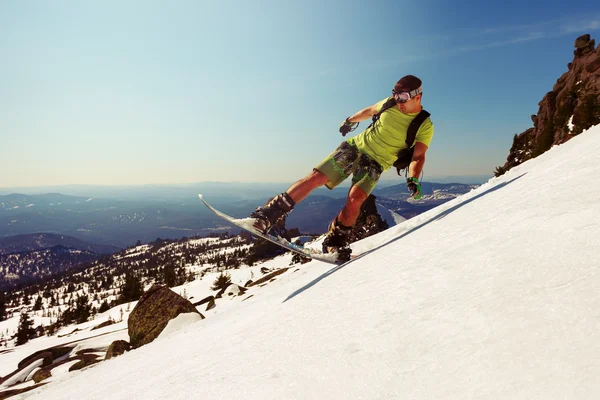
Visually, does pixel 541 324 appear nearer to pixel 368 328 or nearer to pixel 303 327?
pixel 368 328

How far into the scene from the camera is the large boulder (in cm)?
834

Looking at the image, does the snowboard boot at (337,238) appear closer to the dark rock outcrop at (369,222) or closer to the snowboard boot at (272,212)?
the snowboard boot at (272,212)

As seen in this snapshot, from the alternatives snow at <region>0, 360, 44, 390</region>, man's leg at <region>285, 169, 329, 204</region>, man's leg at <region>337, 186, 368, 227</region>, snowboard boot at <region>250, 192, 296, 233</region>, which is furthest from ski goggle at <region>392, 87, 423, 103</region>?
snow at <region>0, 360, 44, 390</region>

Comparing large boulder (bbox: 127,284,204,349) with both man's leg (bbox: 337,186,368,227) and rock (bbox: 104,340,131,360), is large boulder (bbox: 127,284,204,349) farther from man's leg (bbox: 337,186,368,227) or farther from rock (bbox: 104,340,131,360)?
man's leg (bbox: 337,186,368,227)

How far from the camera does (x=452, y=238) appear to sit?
7.95ft

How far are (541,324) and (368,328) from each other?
2.45ft

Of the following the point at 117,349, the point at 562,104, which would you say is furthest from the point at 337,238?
the point at 562,104

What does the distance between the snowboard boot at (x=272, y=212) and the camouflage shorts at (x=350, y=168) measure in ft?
2.37

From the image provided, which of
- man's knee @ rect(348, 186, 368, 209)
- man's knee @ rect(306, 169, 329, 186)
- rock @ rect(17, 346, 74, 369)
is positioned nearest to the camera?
man's knee @ rect(306, 169, 329, 186)

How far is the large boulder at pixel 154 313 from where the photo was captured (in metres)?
8.34

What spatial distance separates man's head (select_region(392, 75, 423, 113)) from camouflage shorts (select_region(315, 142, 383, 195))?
962mm

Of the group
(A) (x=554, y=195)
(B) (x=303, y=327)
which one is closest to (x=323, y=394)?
(B) (x=303, y=327)

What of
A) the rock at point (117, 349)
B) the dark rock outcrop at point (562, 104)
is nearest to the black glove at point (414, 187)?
the rock at point (117, 349)

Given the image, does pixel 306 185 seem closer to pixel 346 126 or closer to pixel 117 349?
pixel 346 126
